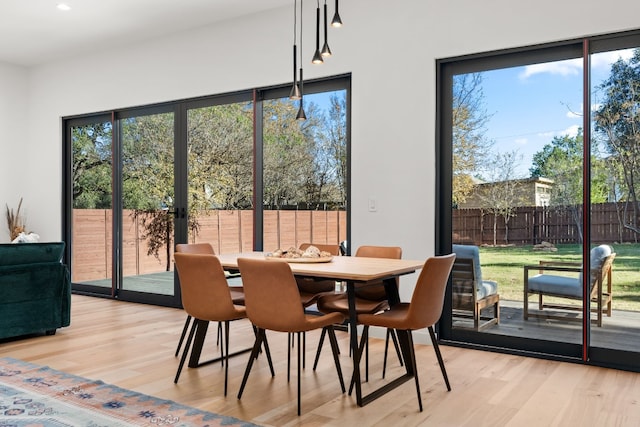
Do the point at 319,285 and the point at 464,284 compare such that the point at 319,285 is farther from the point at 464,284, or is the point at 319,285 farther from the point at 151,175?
the point at 151,175

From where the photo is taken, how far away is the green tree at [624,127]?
374 cm

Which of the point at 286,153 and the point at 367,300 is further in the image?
the point at 286,153

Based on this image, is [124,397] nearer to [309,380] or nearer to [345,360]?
[309,380]

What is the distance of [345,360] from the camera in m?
3.90

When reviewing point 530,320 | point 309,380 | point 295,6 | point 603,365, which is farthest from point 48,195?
point 603,365

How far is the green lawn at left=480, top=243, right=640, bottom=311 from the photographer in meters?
3.73

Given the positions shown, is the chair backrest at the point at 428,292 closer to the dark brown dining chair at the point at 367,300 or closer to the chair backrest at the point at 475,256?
the dark brown dining chair at the point at 367,300

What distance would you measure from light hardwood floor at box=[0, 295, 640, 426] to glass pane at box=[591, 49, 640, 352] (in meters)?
0.38

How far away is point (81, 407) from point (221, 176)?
131 inches

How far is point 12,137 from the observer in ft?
24.6

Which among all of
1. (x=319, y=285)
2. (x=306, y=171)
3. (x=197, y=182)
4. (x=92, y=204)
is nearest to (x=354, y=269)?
(x=319, y=285)

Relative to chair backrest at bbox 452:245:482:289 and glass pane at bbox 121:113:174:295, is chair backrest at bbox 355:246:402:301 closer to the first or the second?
chair backrest at bbox 452:245:482:289

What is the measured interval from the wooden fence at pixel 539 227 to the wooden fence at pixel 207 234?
117 centimetres

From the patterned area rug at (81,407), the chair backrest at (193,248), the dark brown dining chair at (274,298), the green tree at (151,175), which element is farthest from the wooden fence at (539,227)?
the green tree at (151,175)
